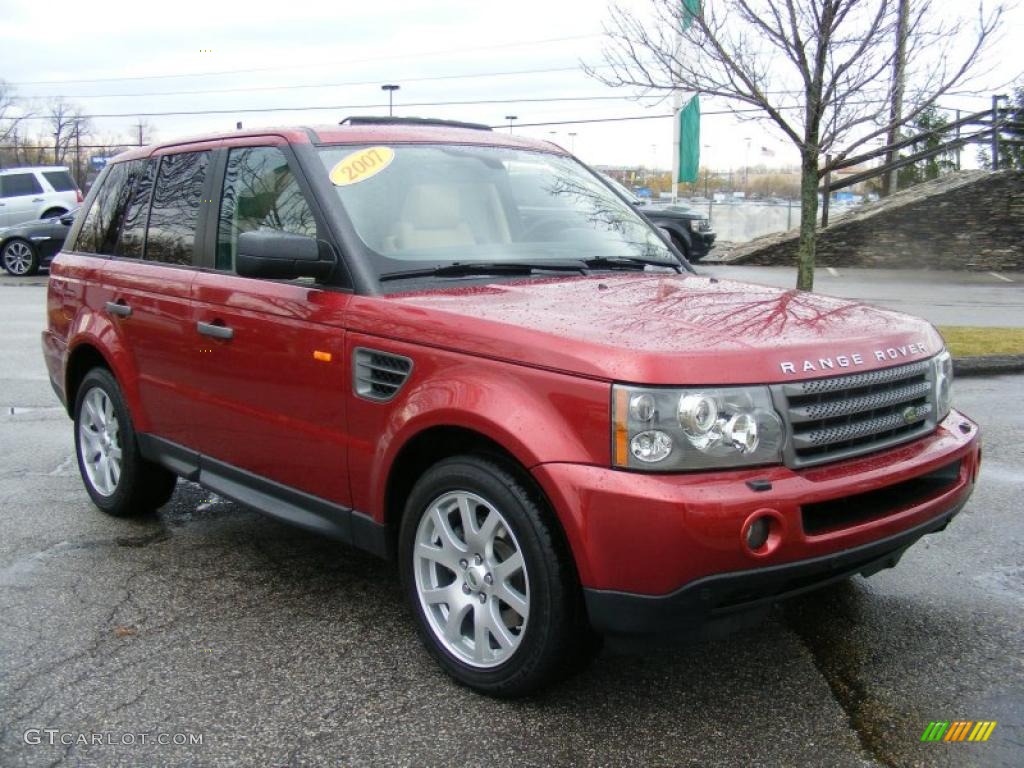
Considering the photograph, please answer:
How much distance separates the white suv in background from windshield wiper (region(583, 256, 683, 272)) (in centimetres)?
2309

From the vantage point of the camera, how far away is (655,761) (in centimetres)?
295

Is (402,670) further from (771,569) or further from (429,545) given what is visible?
(771,569)

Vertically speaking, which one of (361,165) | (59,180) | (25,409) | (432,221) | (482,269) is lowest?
(25,409)

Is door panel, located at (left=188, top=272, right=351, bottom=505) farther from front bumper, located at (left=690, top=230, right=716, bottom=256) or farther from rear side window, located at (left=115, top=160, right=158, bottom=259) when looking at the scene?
front bumper, located at (left=690, top=230, right=716, bottom=256)

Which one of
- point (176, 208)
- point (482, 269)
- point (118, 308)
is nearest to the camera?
point (482, 269)

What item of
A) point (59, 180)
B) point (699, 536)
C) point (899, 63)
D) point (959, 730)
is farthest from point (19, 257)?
point (959, 730)

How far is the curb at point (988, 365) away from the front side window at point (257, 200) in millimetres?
7049

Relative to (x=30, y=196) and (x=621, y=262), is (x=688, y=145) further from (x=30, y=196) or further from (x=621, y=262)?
(x=621, y=262)

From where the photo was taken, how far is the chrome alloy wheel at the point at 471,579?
3.17 metres

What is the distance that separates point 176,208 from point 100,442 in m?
1.39

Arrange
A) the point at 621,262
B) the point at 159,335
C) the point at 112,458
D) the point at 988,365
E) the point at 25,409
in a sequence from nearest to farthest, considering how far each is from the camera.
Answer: the point at 621,262 < the point at 159,335 < the point at 112,458 < the point at 25,409 < the point at 988,365

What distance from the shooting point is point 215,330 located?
165 inches

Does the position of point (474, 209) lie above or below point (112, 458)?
above

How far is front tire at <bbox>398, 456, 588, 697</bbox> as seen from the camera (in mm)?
3010
